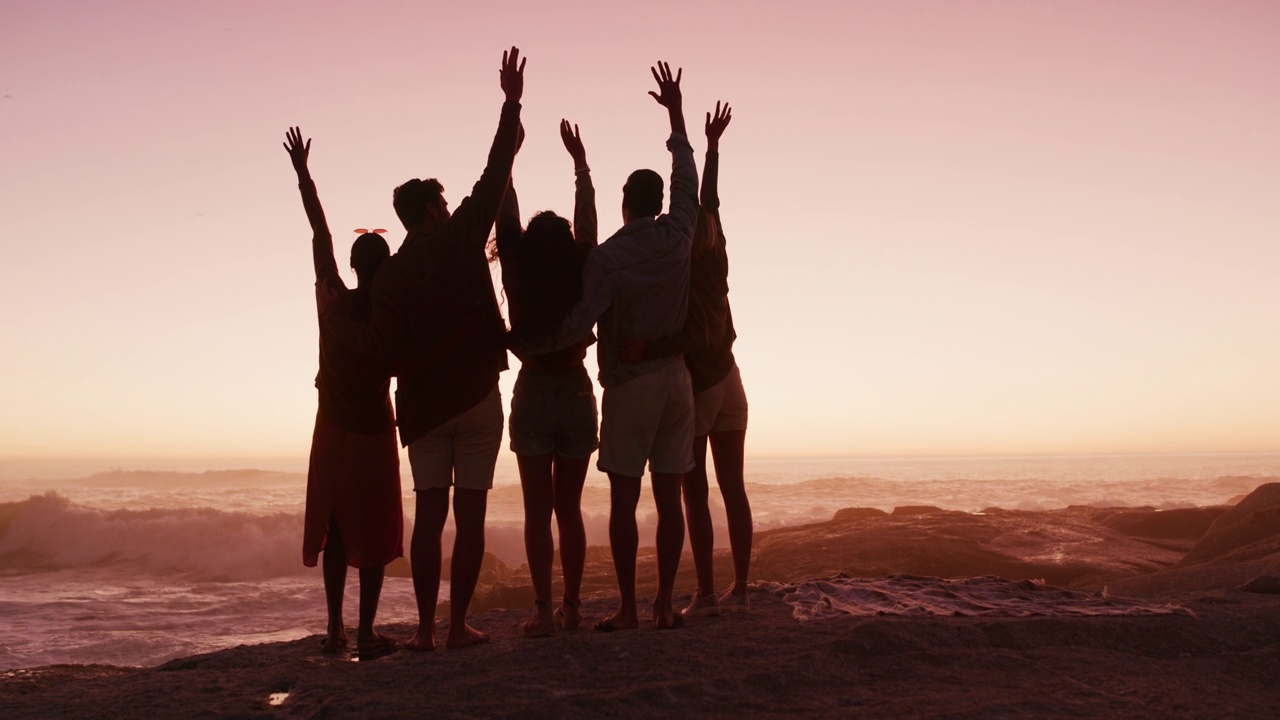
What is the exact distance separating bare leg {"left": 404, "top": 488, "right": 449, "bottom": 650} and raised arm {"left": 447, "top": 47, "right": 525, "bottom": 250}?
49.2 inches

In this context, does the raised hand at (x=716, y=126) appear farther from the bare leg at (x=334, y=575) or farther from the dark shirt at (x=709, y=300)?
the bare leg at (x=334, y=575)

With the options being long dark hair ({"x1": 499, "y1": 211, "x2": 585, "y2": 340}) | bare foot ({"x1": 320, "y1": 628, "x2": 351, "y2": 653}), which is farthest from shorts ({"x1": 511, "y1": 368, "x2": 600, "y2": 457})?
bare foot ({"x1": 320, "y1": 628, "x2": 351, "y2": 653})

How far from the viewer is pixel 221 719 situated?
321cm

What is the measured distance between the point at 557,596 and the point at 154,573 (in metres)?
11.0

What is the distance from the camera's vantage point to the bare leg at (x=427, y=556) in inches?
165

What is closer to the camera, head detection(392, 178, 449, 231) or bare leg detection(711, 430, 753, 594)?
head detection(392, 178, 449, 231)

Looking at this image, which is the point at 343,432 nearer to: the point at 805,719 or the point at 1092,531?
the point at 805,719

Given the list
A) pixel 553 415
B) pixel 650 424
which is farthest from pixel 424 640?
pixel 650 424

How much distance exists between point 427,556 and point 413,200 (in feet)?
5.77

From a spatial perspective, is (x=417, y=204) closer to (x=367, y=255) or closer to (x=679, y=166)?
(x=367, y=255)

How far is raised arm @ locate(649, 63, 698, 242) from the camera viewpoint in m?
4.50

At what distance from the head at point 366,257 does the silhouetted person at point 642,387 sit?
3.82ft

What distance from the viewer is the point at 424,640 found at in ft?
13.8

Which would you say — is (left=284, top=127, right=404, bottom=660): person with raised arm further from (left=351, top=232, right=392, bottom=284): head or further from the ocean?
the ocean
